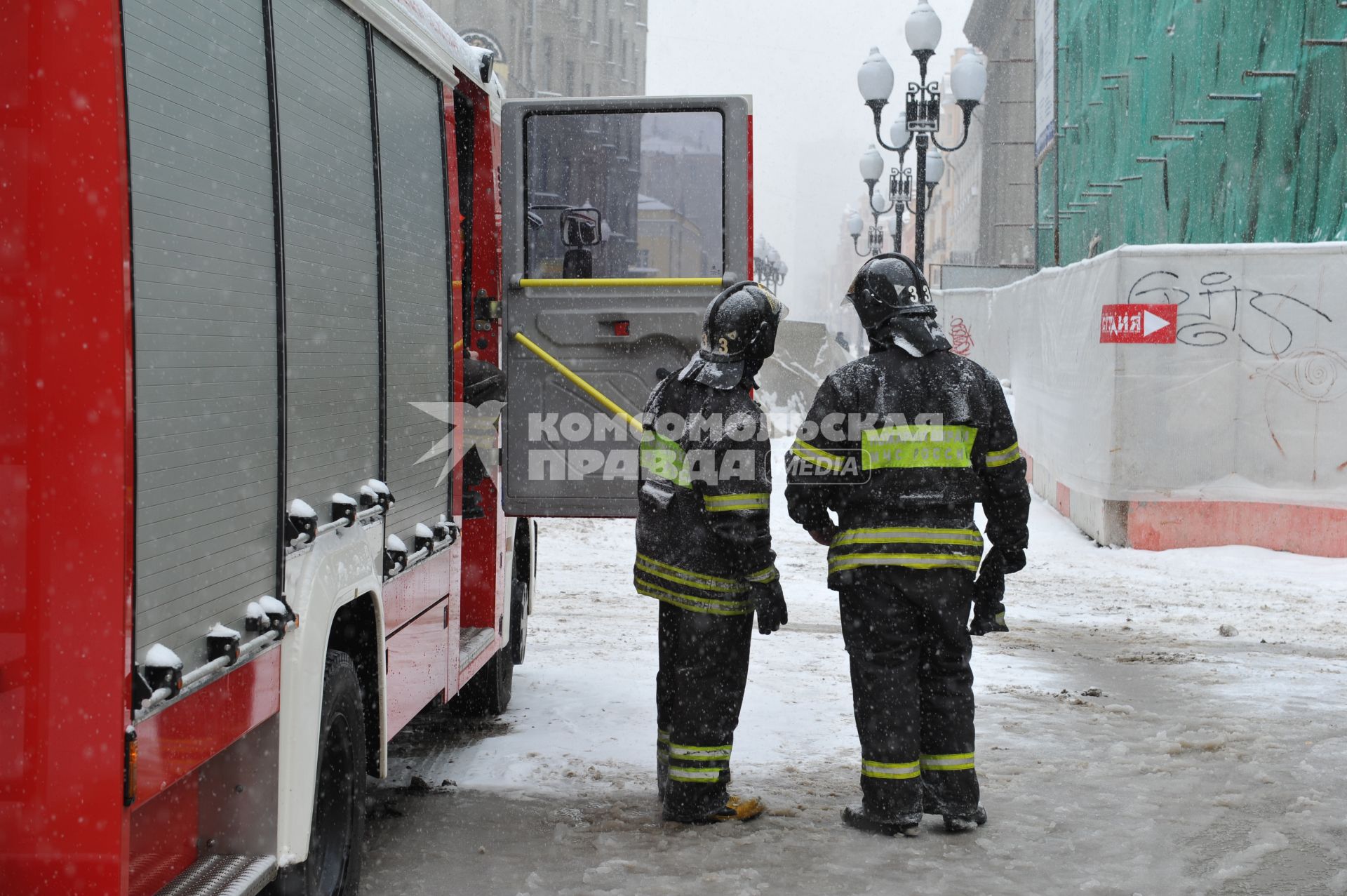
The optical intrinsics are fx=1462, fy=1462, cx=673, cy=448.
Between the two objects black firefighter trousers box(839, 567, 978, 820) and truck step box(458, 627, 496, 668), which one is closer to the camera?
black firefighter trousers box(839, 567, 978, 820)

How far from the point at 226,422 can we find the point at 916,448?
261 centimetres

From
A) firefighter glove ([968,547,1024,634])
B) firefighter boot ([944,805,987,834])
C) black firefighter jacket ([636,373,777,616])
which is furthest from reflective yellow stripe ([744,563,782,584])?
firefighter boot ([944,805,987,834])

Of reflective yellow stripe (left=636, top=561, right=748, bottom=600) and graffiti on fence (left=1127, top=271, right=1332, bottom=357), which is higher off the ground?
graffiti on fence (left=1127, top=271, right=1332, bottom=357)

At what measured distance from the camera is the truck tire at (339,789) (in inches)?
147

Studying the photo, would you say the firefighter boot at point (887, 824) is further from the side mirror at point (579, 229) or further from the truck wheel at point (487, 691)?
the side mirror at point (579, 229)

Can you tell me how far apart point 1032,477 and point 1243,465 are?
561cm

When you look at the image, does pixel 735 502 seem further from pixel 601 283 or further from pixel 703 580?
pixel 601 283

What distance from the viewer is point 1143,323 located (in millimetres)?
11891

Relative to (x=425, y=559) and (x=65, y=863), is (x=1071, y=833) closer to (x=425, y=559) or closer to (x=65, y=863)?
(x=425, y=559)

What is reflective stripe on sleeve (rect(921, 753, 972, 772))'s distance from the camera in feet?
16.3

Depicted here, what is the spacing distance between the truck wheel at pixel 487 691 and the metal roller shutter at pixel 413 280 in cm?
155

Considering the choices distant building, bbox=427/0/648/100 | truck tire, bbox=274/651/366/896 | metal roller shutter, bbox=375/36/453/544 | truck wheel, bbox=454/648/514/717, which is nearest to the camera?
truck tire, bbox=274/651/366/896

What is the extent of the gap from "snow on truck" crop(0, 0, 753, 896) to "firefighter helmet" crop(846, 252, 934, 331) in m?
0.75

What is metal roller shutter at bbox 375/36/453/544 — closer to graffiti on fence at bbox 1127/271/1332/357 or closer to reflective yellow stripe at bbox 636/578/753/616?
reflective yellow stripe at bbox 636/578/753/616
